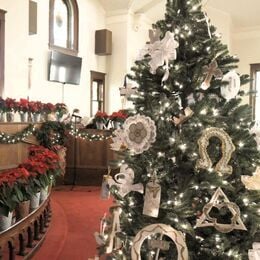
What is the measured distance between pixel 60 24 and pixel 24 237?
6.22 metres

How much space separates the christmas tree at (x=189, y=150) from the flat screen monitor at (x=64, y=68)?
6063mm

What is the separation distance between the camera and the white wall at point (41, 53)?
6.45m

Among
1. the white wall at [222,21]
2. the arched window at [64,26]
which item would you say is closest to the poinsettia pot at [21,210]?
the arched window at [64,26]

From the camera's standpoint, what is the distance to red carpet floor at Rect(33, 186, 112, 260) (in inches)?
132

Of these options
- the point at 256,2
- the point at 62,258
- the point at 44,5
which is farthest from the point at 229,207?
the point at 256,2

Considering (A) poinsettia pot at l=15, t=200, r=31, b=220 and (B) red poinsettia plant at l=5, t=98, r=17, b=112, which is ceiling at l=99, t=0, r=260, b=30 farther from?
(A) poinsettia pot at l=15, t=200, r=31, b=220

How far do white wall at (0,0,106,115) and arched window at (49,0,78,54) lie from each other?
0.18 meters

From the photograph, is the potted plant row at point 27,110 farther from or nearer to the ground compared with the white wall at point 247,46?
nearer to the ground

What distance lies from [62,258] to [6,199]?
2.79 feet

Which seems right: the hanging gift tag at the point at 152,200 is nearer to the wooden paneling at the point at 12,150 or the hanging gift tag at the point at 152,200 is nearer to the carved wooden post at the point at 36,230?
the carved wooden post at the point at 36,230

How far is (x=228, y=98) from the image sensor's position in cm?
198

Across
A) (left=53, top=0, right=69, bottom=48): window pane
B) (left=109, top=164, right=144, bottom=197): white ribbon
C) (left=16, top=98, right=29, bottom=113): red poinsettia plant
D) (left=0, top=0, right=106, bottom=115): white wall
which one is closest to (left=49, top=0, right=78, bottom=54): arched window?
(left=53, top=0, right=69, bottom=48): window pane

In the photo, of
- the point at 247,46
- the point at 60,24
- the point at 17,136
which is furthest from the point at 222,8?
the point at 17,136

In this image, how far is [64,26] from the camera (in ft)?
27.9
